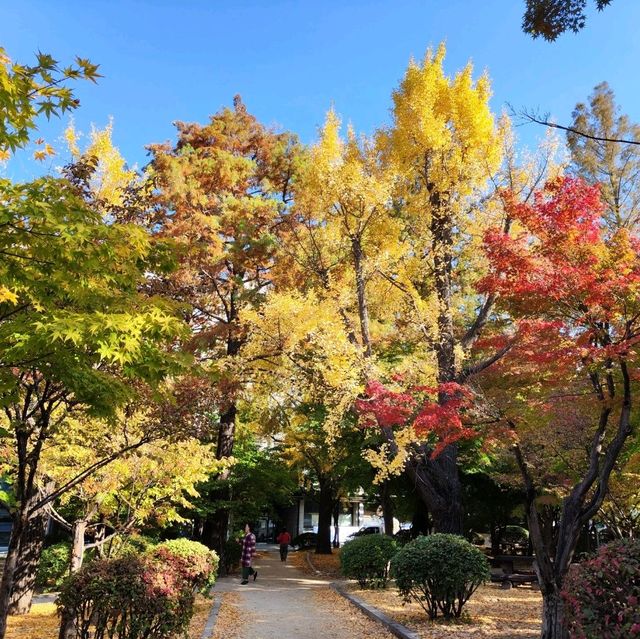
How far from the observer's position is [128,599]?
6047mm

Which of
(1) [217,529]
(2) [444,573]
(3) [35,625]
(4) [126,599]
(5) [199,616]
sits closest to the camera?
(4) [126,599]

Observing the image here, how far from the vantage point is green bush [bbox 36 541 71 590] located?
1412cm

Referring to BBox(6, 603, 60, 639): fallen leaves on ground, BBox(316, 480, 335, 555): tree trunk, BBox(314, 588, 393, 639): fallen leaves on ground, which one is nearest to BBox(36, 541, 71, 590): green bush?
BBox(6, 603, 60, 639): fallen leaves on ground

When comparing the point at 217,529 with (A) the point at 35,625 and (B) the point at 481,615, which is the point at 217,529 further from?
(B) the point at 481,615

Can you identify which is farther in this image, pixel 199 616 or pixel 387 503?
pixel 387 503

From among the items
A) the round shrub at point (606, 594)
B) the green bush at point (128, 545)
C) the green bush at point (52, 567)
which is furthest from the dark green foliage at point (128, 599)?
the green bush at point (52, 567)

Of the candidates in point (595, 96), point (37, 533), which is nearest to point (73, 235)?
point (37, 533)

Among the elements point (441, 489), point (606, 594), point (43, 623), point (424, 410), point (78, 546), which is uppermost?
point (424, 410)

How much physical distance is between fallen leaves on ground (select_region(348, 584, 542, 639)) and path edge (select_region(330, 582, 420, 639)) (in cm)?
14

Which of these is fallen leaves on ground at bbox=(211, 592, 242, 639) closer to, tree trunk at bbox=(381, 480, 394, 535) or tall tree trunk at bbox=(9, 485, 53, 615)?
tall tree trunk at bbox=(9, 485, 53, 615)

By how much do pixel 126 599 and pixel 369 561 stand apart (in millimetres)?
8858

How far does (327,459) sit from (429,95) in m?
15.8

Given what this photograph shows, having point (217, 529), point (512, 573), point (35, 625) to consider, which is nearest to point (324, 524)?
point (217, 529)

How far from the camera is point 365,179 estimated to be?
1320 cm
